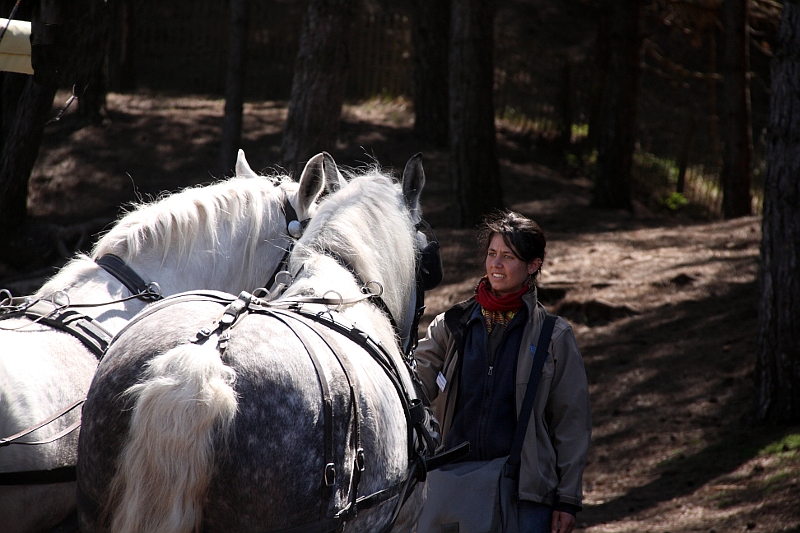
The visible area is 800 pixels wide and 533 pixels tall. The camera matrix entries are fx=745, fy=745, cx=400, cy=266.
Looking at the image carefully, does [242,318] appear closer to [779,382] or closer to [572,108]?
[779,382]

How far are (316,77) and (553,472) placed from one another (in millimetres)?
5692

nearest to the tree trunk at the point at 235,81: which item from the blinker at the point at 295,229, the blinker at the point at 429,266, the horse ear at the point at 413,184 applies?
the blinker at the point at 295,229

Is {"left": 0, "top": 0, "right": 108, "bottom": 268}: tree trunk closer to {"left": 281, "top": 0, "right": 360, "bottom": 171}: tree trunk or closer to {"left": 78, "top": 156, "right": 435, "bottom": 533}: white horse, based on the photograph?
{"left": 78, "top": 156, "right": 435, "bottom": 533}: white horse

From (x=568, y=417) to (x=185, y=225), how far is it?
1600 mm

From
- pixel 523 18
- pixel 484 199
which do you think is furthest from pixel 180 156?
pixel 523 18

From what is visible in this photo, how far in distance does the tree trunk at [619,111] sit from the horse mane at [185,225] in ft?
31.6

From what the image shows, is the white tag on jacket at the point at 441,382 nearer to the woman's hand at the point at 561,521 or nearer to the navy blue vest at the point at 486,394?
the navy blue vest at the point at 486,394

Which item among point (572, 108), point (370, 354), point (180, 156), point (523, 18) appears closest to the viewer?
point (370, 354)

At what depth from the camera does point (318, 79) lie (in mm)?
7500

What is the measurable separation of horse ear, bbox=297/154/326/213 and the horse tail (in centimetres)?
133

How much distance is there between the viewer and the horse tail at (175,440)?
170cm

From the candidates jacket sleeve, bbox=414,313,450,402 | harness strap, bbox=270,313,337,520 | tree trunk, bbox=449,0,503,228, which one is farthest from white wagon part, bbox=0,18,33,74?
tree trunk, bbox=449,0,503,228

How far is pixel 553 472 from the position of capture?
104 inches

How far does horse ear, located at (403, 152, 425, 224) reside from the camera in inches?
114
